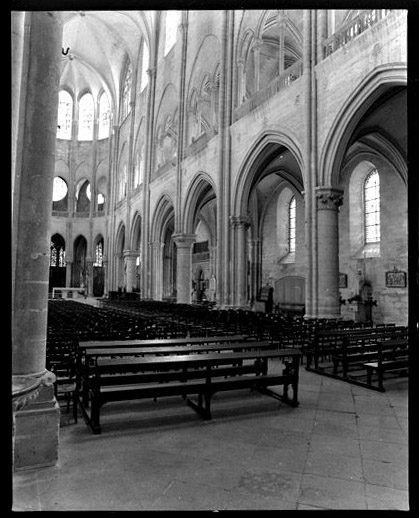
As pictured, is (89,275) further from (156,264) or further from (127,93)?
(127,93)

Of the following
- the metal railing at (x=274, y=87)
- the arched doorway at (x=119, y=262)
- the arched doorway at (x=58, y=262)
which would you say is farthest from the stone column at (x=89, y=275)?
the metal railing at (x=274, y=87)

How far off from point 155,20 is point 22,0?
2983 centimetres

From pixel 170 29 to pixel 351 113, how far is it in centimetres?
1961

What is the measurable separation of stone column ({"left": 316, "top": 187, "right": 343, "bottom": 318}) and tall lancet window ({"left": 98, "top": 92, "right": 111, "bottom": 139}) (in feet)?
115

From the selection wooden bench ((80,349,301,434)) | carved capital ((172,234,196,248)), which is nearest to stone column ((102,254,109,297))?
carved capital ((172,234,196,248))

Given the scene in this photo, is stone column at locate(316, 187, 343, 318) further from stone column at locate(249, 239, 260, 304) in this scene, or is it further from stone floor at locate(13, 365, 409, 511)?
stone column at locate(249, 239, 260, 304)

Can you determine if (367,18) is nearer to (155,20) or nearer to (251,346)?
(251,346)

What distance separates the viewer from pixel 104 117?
141ft

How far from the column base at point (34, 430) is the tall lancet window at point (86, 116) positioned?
43.7 metres

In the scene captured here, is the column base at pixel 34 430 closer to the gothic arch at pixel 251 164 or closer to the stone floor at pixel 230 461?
the stone floor at pixel 230 461

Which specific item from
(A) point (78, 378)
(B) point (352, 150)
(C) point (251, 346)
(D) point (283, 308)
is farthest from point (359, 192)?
(A) point (78, 378)

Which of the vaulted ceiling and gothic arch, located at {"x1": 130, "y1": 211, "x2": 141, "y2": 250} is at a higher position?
the vaulted ceiling

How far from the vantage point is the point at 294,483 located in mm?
3162

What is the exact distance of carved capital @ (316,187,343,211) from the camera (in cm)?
1251
